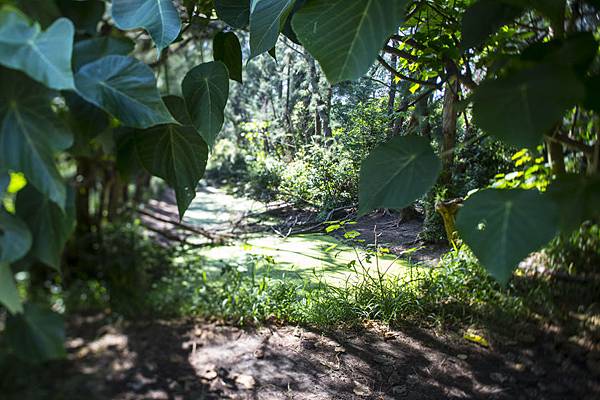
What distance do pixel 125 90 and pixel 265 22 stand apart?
0.09 meters

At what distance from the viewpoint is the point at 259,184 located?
0.60 meters

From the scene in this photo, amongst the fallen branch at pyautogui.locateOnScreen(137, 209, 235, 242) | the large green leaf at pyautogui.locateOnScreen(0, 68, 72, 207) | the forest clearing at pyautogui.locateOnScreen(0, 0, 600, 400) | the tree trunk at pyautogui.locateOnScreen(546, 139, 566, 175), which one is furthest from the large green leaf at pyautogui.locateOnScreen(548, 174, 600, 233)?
the fallen branch at pyautogui.locateOnScreen(137, 209, 235, 242)

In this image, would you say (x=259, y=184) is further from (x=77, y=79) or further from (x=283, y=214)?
(x=77, y=79)

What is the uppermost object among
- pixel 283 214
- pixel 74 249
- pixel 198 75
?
pixel 198 75

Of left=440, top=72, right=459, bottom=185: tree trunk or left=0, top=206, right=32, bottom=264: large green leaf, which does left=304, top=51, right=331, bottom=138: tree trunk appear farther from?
left=0, top=206, right=32, bottom=264: large green leaf

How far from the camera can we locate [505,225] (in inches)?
6.5

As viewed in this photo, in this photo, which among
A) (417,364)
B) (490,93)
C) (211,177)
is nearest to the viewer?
(490,93)

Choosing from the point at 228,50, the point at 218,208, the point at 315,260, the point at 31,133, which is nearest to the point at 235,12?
the point at 228,50

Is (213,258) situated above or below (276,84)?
below

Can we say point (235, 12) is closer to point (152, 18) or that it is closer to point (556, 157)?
point (152, 18)

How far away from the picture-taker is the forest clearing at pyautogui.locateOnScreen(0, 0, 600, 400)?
7.1 inches

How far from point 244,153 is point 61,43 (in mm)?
445

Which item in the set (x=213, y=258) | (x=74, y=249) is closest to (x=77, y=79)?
(x=213, y=258)

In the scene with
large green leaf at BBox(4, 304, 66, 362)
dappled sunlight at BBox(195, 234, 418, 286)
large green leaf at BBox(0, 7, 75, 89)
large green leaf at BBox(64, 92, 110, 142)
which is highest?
large green leaf at BBox(0, 7, 75, 89)
